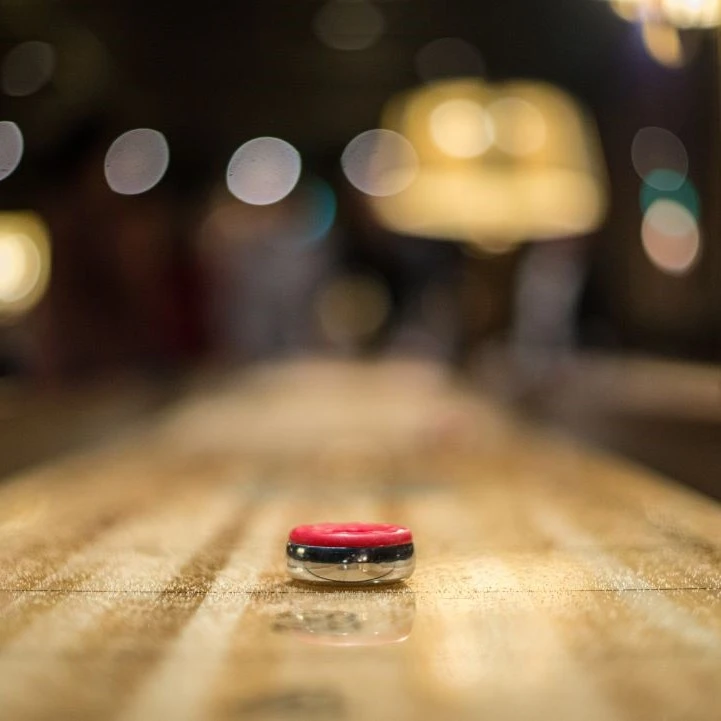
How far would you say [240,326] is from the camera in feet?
30.1

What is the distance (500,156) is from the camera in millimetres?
3111

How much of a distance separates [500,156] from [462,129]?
149 mm

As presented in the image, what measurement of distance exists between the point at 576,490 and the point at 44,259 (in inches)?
107

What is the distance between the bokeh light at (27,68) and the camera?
3.34 m

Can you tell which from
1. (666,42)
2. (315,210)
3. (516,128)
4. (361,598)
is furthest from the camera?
(315,210)

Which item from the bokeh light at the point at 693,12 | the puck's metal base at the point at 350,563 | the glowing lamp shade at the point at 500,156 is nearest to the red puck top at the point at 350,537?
the puck's metal base at the point at 350,563

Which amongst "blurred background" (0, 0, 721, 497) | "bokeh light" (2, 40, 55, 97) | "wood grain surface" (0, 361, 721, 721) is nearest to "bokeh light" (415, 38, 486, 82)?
"blurred background" (0, 0, 721, 497)

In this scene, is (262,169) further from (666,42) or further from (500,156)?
(666,42)

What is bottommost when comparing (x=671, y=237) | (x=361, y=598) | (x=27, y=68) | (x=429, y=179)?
(x=361, y=598)

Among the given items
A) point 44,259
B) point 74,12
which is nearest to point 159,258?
point 44,259

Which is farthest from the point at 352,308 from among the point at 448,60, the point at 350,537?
the point at 350,537

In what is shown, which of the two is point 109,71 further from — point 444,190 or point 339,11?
point 444,190

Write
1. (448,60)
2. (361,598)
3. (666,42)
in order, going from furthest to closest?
(448,60), (666,42), (361,598)

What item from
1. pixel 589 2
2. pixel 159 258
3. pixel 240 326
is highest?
pixel 589 2
